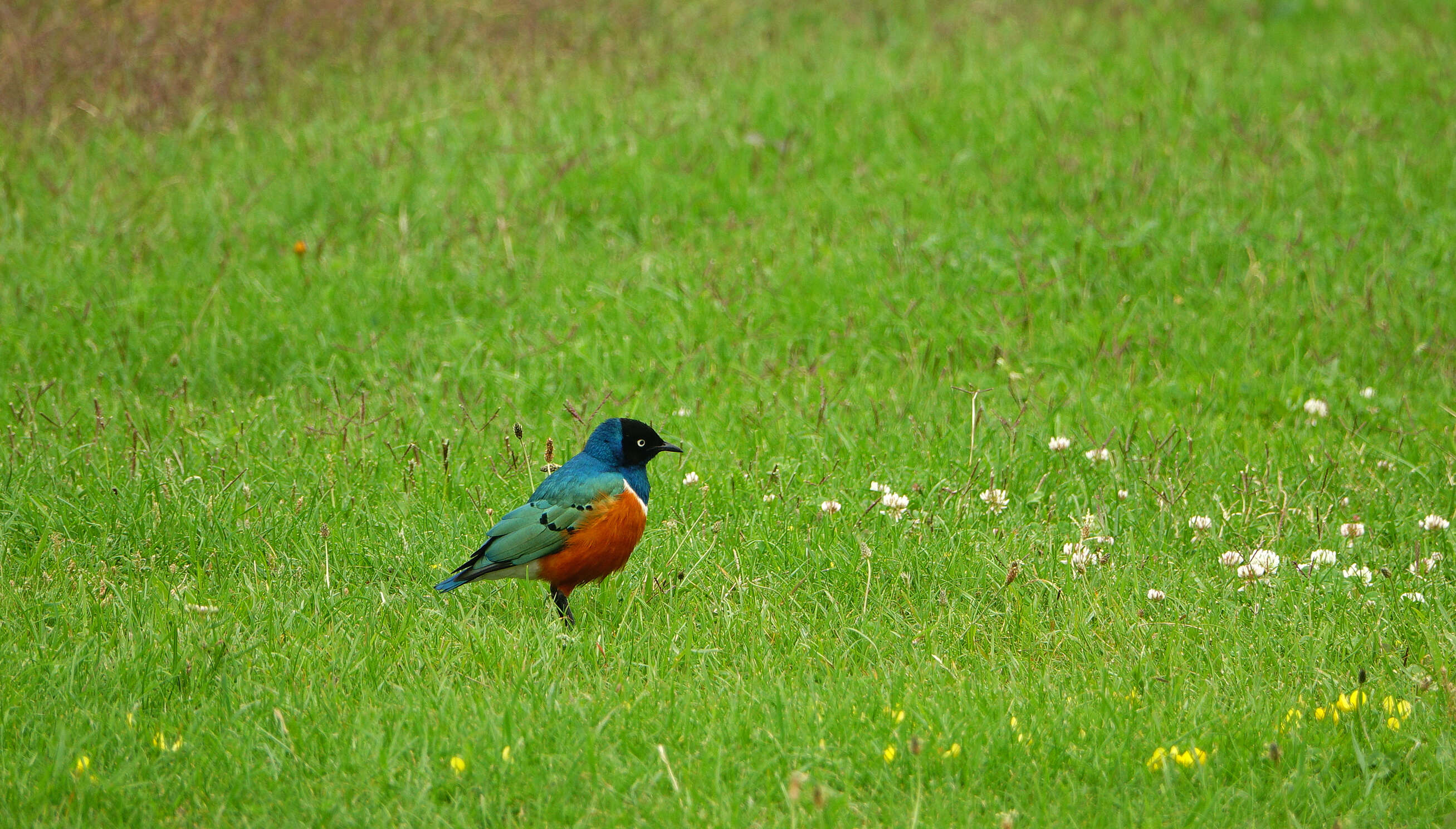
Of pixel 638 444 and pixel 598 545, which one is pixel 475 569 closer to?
pixel 598 545

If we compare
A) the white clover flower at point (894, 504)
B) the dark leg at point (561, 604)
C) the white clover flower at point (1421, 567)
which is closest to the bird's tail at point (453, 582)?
the dark leg at point (561, 604)

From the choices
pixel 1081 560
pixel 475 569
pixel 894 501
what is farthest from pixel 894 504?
pixel 475 569

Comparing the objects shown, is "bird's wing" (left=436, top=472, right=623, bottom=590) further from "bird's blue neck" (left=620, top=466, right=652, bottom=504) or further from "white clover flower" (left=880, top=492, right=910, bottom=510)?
"white clover flower" (left=880, top=492, right=910, bottom=510)

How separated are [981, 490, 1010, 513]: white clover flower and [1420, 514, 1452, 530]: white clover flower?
5.32ft

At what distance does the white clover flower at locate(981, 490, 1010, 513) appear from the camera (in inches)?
200

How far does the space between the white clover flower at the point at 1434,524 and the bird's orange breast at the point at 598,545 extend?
3093 millimetres

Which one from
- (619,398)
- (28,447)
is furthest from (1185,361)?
(28,447)

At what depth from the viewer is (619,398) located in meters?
6.12

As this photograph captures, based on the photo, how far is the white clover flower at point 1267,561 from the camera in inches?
176

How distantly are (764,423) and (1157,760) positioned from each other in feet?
9.34

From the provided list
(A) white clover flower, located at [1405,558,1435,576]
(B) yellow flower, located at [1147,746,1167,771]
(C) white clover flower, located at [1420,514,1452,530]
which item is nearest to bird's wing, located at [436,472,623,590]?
(B) yellow flower, located at [1147,746,1167,771]

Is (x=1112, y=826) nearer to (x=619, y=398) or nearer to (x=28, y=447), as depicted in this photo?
(x=619, y=398)

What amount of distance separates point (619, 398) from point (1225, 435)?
9.52 feet

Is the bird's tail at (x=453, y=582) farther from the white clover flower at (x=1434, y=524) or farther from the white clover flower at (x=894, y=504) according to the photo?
the white clover flower at (x=1434, y=524)
